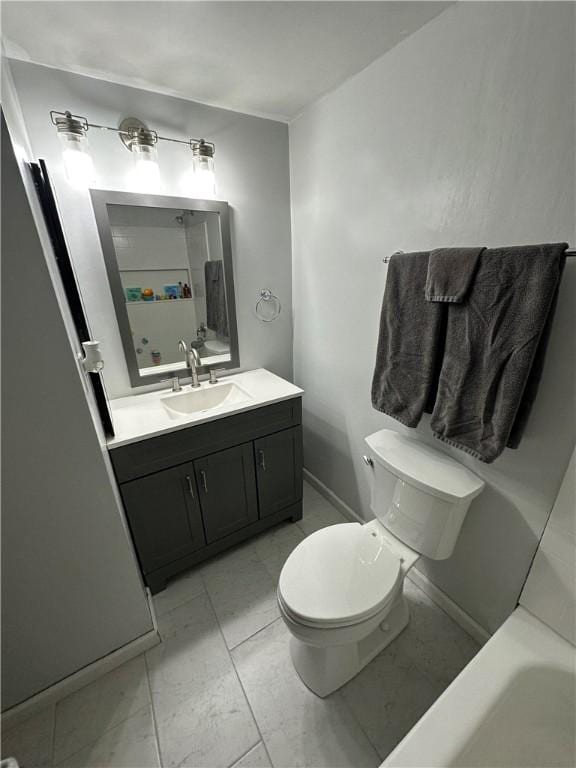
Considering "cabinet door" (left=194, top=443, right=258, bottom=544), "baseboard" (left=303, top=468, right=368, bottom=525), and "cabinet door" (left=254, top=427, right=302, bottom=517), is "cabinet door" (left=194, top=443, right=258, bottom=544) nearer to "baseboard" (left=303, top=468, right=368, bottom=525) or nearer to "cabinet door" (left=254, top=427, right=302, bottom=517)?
"cabinet door" (left=254, top=427, right=302, bottom=517)

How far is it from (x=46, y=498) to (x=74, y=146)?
1.29m

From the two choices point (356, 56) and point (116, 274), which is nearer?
point (356, 56)

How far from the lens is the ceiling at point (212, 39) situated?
36.9 inches

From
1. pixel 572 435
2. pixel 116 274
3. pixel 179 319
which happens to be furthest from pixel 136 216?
pixel 572 435

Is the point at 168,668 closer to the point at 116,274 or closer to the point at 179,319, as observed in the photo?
the point at 179,319

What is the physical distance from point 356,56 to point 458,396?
1.30 m

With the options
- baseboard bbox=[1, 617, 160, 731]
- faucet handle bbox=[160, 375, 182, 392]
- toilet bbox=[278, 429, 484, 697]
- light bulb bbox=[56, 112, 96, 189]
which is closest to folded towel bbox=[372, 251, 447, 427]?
toilet bbox=[278, 429, 484, 697]

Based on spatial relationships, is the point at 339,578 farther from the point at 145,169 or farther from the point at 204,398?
the point at 145,169

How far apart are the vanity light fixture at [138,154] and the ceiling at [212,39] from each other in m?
0.18

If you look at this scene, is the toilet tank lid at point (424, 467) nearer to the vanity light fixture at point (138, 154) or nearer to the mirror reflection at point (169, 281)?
the mirror reflection at point (169, 281)

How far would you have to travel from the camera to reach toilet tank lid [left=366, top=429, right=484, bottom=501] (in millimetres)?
1093

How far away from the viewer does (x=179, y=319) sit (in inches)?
66.0

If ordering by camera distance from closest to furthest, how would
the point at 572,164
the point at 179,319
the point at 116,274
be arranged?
the point at 572,164, the point at 116,274, the point at 179,319

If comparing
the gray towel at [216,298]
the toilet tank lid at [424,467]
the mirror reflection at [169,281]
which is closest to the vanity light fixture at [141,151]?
the mirror reflection at [169,281]
